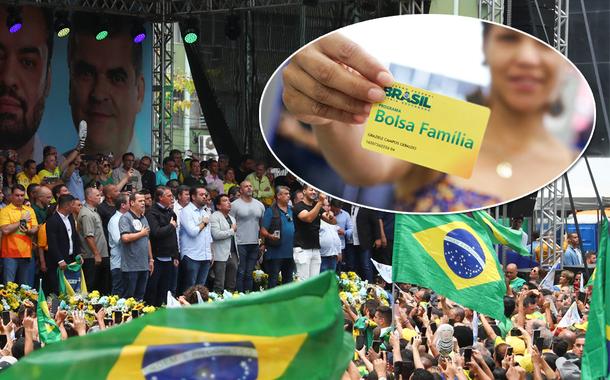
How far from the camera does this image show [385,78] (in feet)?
17.8

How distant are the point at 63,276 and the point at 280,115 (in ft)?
30.3

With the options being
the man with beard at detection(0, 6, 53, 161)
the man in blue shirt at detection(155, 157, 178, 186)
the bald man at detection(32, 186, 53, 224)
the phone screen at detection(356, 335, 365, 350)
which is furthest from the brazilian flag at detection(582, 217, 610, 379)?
the man with beard at detection(0, 6, 53, 161)

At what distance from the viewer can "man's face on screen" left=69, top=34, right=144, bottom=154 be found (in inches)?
858

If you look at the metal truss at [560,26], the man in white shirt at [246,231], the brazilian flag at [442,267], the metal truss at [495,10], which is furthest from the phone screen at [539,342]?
the metal truss at [560,26]

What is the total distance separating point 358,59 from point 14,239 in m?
9.94

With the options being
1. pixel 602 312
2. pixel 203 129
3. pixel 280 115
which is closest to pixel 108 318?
pixel 602 312

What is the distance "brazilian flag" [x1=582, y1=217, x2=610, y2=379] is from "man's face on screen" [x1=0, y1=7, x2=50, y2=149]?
14106mm

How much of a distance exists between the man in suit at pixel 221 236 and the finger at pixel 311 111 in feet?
34.0

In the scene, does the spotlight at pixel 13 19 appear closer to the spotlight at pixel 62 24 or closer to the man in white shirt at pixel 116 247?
the spotlight at pixel 62 24

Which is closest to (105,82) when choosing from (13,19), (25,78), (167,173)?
(25,78)

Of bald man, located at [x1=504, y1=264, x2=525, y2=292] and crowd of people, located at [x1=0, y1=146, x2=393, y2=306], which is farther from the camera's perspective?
bald man, located at [x1=504, y1=264, x2=525, y2=292]

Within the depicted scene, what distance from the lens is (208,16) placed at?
22.2 metres

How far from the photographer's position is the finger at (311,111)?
18.0 ft

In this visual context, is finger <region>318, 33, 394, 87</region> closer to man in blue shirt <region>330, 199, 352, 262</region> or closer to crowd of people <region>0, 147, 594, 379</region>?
crowd of people <region>0, 147, 594, 379</region>
